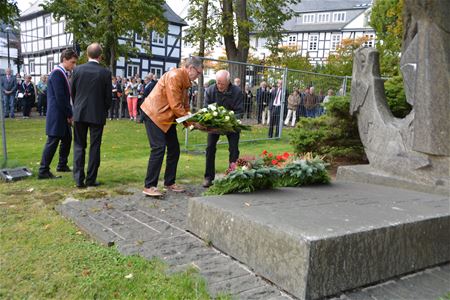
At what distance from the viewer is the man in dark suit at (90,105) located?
671 cm

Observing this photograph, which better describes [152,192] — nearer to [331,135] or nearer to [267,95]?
[331,135]

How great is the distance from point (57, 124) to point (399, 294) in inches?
231

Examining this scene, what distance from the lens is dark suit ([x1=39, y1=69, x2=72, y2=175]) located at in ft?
24.1

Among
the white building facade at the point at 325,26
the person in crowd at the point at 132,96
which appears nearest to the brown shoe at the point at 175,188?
the person in crowd at the point at 132,96

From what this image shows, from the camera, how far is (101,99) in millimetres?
6828

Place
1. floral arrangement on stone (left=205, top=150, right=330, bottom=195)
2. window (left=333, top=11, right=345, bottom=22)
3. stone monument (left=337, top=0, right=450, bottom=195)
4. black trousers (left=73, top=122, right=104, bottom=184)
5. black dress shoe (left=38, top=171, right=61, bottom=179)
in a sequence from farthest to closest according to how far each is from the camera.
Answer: window (left=333, top=11, right=345, bottom=22), black dress shoe (left=38, top=171, right=61, bottom=179), black trousers (left=73, top=122, right=104, bottom=184), stone monument (left=337, top=0, right=450, bottom=195), floral arrangement on stone (left=205, top=150, right=330, bottom=195)

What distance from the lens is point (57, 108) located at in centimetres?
746

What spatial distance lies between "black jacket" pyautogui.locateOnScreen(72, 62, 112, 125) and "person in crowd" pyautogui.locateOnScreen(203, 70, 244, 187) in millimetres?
1756

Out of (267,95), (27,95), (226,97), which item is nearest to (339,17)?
A: (27,95)

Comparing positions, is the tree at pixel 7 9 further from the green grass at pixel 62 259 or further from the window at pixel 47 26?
the window at pixel 47 26

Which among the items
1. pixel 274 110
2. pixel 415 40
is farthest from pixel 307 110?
pixel 415 40

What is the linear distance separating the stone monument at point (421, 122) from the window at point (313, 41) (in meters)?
59.7

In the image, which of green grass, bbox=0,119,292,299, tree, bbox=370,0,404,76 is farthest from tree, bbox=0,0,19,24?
tree, bbox=370,0,404,76

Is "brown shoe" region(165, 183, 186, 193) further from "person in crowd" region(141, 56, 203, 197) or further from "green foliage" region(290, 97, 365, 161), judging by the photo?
"green foliage" region(290, 97, 365, 161)
